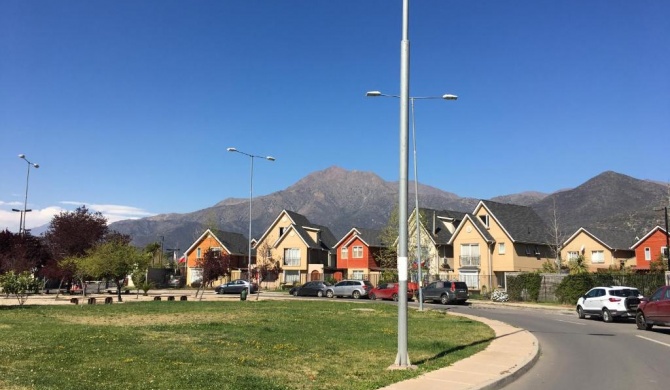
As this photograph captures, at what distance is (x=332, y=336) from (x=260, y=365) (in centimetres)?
592

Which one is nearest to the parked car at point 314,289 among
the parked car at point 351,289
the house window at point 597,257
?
the parked car at point 351,289

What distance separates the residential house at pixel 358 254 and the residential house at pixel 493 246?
11679 mm

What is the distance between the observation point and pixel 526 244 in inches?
2478

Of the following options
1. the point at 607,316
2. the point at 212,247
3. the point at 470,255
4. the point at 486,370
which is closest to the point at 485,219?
the point at 470,255

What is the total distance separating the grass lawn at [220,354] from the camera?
9414 millimetres

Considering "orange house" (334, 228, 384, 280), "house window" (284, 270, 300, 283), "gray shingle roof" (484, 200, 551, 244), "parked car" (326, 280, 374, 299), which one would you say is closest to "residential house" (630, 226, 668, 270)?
"gray shingle roof" (484, 200, 551, 244)

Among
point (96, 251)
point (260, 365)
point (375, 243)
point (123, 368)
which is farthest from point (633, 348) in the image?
point (375, 243)

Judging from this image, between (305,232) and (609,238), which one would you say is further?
(305,232)

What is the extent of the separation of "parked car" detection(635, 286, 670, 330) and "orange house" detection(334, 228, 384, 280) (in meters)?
49.5

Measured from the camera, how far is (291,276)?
7819 centimetres

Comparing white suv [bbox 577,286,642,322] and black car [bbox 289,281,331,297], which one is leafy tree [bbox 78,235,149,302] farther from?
white suv [bbox 577,286,642,322]

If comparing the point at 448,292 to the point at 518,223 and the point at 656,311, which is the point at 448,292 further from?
the point at 518,223

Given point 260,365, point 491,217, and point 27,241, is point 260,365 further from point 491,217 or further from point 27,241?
point 491,217

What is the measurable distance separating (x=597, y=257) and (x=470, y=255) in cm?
1674
